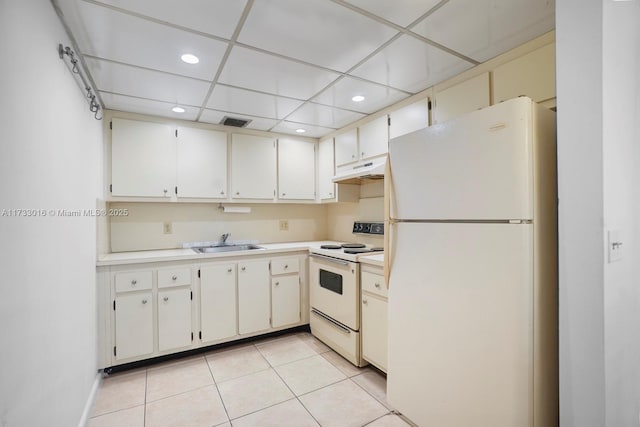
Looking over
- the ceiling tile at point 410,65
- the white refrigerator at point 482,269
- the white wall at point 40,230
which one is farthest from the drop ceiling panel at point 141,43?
the white refrigerator at point 482,269

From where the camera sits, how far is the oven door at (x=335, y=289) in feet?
7.79

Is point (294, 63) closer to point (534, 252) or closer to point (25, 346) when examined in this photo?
point (534, 252)

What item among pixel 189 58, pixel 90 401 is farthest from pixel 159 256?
pixel 189 58

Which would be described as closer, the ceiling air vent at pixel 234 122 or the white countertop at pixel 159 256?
the white countertop at pixel 159 256

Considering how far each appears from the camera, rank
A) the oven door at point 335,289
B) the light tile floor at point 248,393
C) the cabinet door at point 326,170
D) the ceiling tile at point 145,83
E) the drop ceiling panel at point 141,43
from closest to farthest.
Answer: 1. the drop ceiling panel at point 141,43
2. the light tile floor at point 248,393
3. the ceiling tile at point 145,83
4. the oven door at point 335,289
5. the cabinet door at point 326,170

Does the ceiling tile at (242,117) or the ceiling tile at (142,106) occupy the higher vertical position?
the ceiling tile at (242,117)

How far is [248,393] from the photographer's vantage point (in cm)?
206

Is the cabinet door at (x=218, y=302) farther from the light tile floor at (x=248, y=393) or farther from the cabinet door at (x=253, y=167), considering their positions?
the cabinet door at (x=253, y=167)

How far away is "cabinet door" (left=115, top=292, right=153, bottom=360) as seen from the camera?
230 centimetres

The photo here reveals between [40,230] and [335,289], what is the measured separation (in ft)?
6.60

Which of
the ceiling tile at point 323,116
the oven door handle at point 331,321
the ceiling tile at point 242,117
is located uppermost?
the ceiling tile at point 323,116

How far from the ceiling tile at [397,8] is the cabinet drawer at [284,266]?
7.40ft

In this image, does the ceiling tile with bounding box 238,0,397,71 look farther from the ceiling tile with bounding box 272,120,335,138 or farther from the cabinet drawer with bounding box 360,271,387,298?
the cabinet drawer with bounding box 360,271,387,298

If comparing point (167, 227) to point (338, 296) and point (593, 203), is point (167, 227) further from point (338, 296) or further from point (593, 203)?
point (593, 203)
